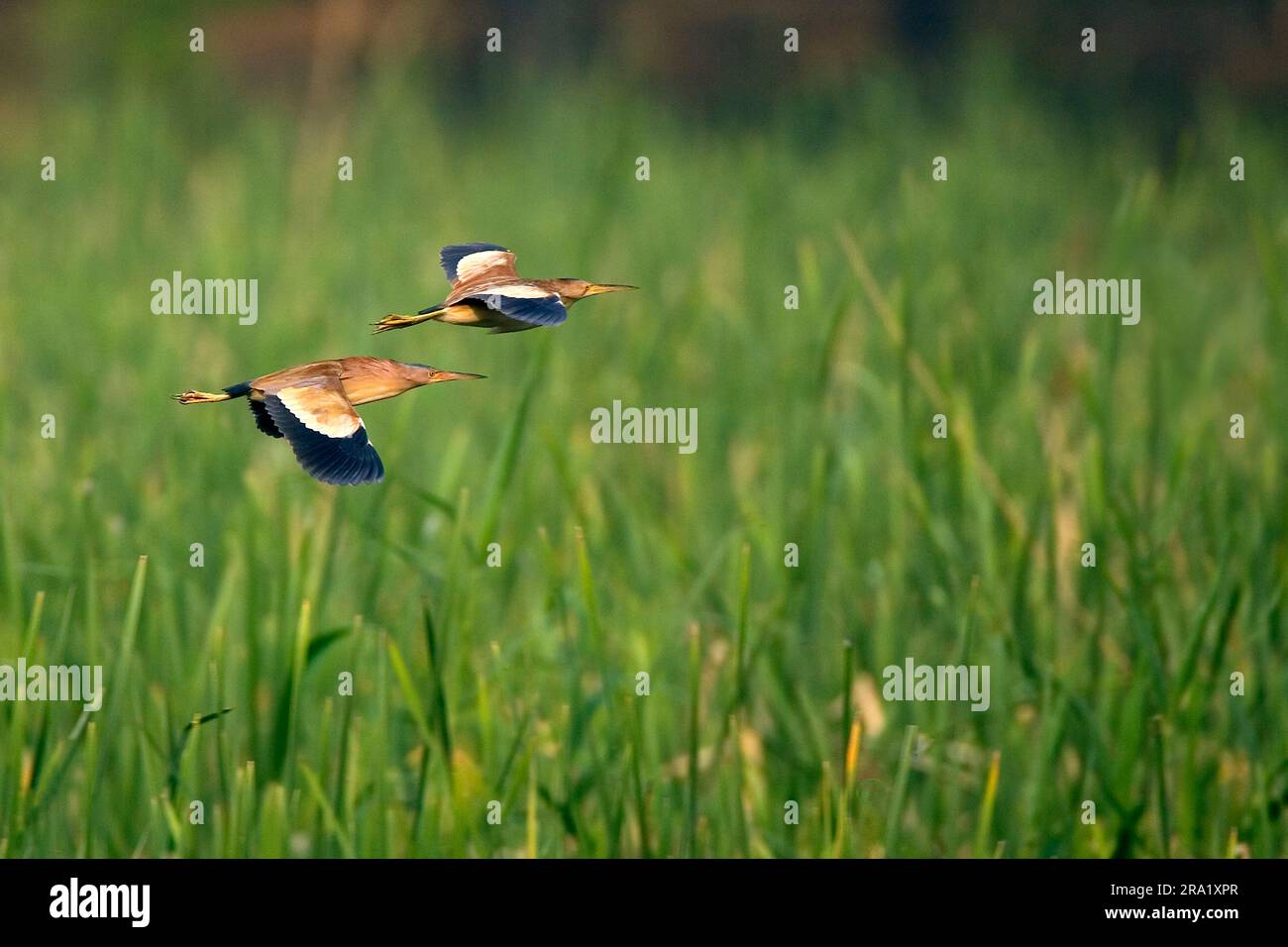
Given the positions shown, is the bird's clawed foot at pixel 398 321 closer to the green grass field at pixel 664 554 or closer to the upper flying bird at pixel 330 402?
the upper flying bird at pixel 330 402

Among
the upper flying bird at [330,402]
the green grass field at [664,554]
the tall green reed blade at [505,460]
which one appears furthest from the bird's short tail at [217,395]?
the tall green reed blade at [505,460]

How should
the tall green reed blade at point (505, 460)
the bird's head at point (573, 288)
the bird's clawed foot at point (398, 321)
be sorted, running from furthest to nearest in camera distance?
1. the tall green reed blade at point (505, 460)
2. the bird's head at point (573, 288)
3. the bird's clawed foot at point (398, 321)

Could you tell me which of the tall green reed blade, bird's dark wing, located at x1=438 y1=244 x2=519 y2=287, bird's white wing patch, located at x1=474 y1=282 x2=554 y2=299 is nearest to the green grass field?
the tall green reed blade

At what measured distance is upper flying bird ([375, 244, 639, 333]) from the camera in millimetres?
859

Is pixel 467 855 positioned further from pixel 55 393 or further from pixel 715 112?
pixel 715 112

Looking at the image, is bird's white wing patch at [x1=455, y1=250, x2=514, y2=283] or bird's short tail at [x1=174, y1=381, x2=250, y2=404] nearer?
bird's short tail at [x1=174, y1=381, x2=250, y2=404]

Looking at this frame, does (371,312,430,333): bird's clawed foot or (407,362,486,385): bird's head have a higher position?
(371,312,430,333): bird's clawed foot

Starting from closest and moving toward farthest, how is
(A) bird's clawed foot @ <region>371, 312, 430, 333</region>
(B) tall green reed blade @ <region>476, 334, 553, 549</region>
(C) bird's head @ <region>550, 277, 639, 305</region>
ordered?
(A) bird's clawed foot @ <region>371, 312, 430, 333</region>
(C) bird's head @ <region>550, 277, 639, 305</region>
(B) tall green reed blade @ <region>476, 334, 553, 549</region>

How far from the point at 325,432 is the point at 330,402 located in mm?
28

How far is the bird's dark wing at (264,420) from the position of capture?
90cm

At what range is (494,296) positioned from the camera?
889 mm

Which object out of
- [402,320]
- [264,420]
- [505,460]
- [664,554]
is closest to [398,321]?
[402,320]

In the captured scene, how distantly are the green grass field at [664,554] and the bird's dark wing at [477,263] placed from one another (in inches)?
22.0

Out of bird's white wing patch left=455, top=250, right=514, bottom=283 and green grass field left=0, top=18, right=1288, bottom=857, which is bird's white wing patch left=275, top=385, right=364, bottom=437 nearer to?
bird's white wing patch left=455, top=250, right=514, bottom=283
